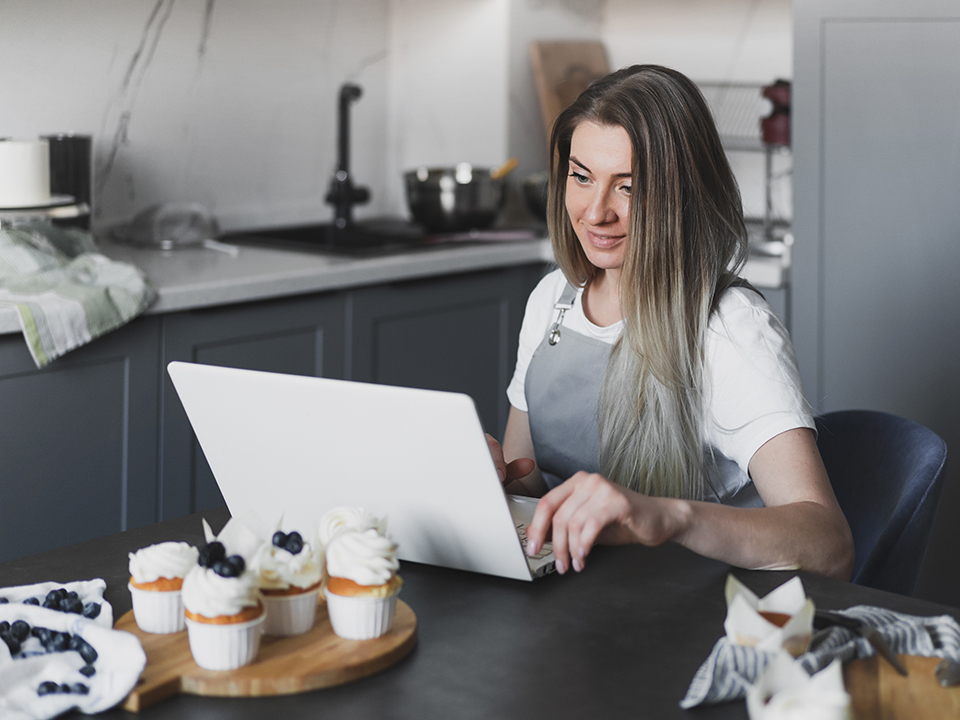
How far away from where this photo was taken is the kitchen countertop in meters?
2.29

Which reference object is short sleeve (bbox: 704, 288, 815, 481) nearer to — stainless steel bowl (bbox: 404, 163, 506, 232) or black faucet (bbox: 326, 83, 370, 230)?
stainless steel bowl (bbox: 404, 163, 506, 232)

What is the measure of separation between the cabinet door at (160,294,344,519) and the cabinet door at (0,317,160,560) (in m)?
0.04

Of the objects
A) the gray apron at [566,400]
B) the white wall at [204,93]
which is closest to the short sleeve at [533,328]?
the gray apron at [566,400]

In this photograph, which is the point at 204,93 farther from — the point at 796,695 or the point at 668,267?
the point at 796,695

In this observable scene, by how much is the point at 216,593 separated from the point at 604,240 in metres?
0.79

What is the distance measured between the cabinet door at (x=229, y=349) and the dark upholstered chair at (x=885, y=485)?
128 cm

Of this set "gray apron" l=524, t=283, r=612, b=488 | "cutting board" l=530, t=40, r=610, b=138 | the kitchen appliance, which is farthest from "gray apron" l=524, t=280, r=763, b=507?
"cutting board" l=530, t=40, r=610, b=138

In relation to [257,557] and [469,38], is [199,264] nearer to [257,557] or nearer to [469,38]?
[469,38]

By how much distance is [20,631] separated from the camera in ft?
3.02

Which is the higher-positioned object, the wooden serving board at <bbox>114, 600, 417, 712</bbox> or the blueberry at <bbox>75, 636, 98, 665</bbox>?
the blueberry at <bbox>75, 636, 98, 665</bbox>

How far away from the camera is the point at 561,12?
342 cm

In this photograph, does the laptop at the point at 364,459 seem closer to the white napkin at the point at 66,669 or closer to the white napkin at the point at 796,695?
the white napkin at the point at 66,669

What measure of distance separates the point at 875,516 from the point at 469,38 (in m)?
2.28

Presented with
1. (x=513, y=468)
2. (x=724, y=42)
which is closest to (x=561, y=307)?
(x=513, y=468)
